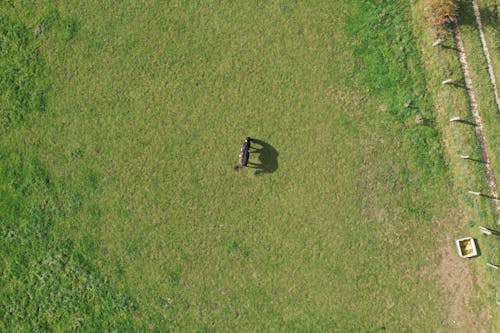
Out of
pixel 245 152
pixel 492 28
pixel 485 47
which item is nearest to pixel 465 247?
pixel 485 47

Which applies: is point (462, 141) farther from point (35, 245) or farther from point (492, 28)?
point (35, 245)

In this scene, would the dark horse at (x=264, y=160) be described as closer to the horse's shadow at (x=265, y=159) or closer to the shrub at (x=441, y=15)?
the horse's shadow at (x=265, y=159)

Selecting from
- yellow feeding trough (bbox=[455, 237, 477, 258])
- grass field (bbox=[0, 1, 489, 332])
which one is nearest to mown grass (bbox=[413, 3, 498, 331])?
yellow feeding trough (bbox=[455, 237, 477, 258])

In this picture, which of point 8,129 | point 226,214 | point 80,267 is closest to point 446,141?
point 226,214

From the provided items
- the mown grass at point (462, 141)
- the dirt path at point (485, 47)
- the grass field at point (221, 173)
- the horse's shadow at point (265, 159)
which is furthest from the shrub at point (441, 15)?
the horse's shadow at point (265, 159)

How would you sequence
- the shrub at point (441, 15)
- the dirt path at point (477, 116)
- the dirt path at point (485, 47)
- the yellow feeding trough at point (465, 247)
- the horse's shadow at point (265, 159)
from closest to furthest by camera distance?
the yellow feeding trough at point (465, 247)
the shrub at point (441, 15)
the dirt path at point (477, 116)
the dirt path at point (485, 47)
the horse's shadow at point (265, 159)

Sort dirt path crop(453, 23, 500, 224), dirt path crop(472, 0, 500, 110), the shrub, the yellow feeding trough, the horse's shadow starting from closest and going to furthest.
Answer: the yellow feeding trough, the shrub, dirt path crop(453, 23, 500, 224), dirt path crop(472, 0, 500, 110), the horse's shadow

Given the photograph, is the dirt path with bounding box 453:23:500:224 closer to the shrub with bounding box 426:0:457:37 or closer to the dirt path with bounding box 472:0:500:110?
the shrub with bounding box 426:0:457:37
